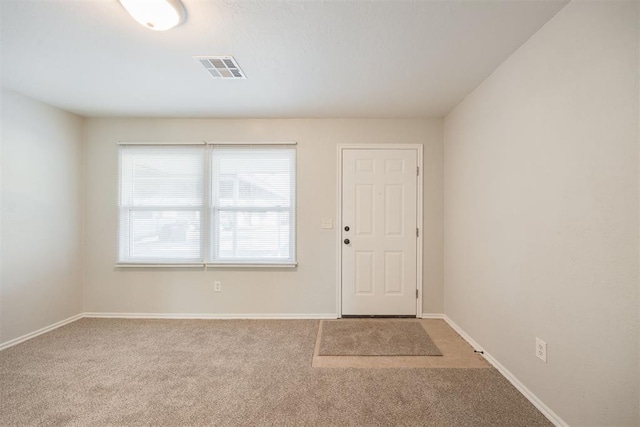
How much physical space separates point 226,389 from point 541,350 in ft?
6.99

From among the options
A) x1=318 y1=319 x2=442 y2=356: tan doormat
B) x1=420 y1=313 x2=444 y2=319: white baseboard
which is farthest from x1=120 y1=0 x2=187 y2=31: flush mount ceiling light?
x1=420 y1=313 x2=444 y2=319: white baseboard

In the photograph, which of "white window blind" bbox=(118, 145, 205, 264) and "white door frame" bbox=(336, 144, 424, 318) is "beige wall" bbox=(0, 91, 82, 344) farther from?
"white door frame" bbox=(336, 144, 424, 318)

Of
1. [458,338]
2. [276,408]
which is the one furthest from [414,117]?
[276,408]

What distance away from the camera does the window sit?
10.1 ft

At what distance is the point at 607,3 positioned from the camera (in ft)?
4.02

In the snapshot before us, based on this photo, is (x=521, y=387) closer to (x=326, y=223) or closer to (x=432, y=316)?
(x=432, y=316)

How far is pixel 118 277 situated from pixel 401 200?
362 cm

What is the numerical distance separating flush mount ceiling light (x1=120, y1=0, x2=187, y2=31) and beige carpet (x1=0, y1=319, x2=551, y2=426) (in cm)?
238

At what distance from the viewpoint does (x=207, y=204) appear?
3.08 meters

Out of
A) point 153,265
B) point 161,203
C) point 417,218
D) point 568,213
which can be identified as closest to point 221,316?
point 153,265

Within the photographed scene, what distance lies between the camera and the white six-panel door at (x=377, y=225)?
3068 mm

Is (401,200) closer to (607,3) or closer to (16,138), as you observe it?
(607,3)

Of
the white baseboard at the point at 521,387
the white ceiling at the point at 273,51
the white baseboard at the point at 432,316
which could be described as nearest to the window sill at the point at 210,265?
the white baseboard at the point at 432,316

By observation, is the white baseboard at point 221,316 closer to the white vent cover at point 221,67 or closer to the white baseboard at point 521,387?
the white baseboard at point 521,387
